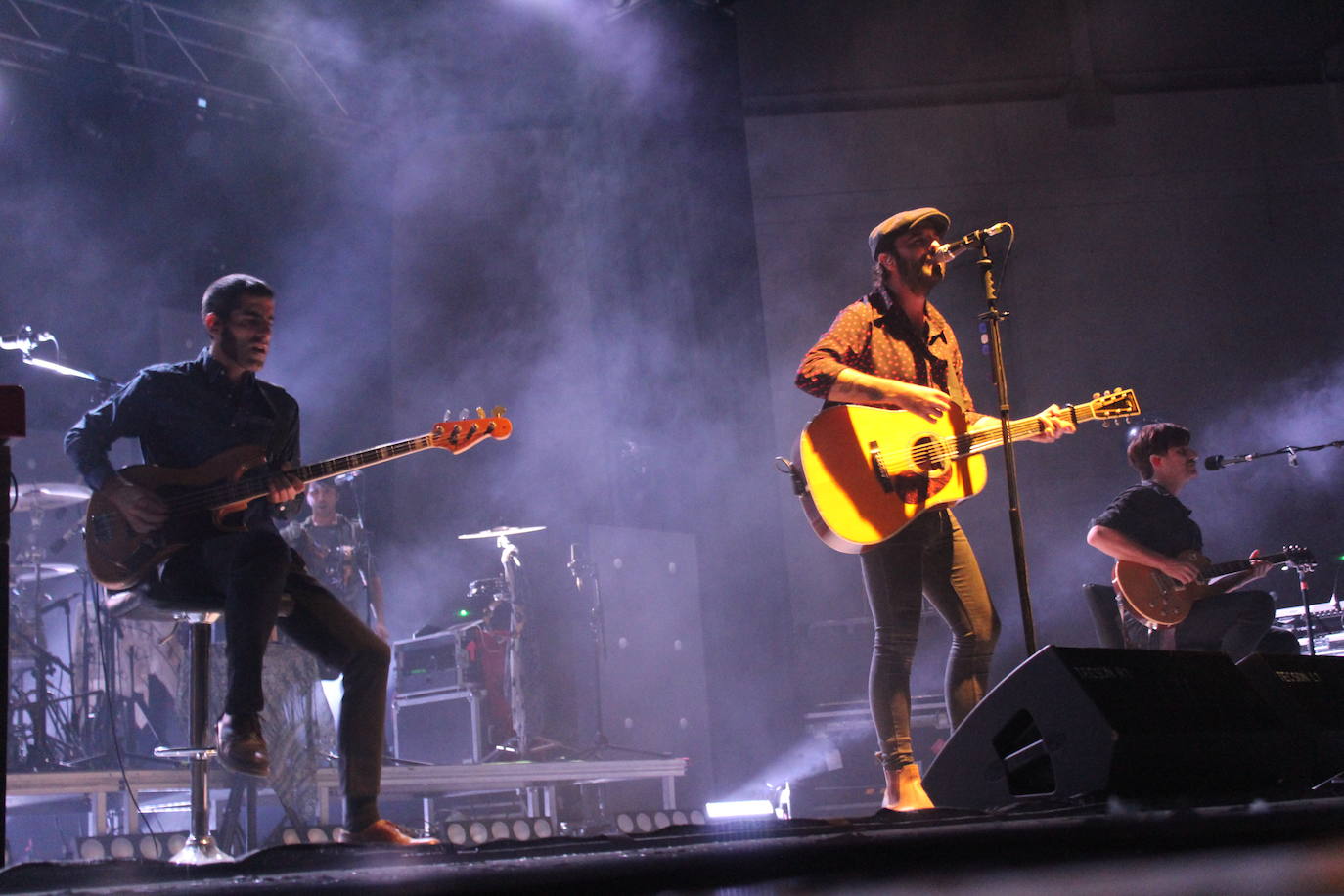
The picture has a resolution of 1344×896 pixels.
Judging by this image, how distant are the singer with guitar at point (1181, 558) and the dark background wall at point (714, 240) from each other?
3.07 meters

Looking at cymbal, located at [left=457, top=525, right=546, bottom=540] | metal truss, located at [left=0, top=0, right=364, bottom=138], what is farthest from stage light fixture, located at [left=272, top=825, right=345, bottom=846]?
metal truss, located at [left=0, top=0, right=364, bottom=138]

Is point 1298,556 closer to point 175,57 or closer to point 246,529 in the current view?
point 246,529

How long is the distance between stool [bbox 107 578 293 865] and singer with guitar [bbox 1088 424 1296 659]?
13.0 feet

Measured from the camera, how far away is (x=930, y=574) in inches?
144

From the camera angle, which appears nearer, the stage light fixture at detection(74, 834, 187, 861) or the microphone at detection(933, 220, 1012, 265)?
the microphone at detection(933, 220, 1012, 265)

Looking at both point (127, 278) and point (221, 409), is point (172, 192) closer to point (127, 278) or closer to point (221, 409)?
point (127, 278)

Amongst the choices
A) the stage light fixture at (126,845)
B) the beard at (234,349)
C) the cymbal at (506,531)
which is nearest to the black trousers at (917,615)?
the beard at (234,349)

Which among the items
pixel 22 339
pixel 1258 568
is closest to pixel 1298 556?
pixel 1258 568

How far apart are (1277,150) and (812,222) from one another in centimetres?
381

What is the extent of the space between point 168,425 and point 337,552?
13.3 feet

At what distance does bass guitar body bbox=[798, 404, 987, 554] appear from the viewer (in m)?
3.63

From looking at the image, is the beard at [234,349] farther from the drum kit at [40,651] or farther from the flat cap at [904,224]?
the drum kit at [40,651]

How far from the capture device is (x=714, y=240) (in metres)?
8.64

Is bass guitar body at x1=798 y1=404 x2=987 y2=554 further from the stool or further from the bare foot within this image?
the stool
